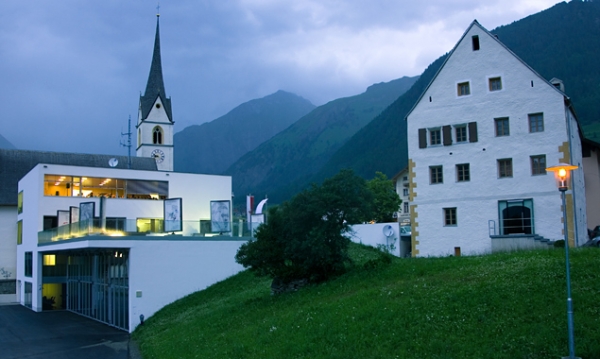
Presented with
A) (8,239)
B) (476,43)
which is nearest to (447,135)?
A: (476,43)

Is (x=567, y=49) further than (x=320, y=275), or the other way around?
(x=567, y=49)

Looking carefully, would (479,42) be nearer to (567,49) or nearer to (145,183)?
(145,183)

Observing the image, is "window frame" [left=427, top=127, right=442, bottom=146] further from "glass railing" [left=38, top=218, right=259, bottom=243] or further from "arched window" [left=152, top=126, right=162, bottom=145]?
"arched window" [left=152, top=126, right=162, bottom=145]

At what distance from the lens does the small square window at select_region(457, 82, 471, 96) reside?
3456cm

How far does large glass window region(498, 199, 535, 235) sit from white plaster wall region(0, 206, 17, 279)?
44484mm

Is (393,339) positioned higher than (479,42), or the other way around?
(479,42)

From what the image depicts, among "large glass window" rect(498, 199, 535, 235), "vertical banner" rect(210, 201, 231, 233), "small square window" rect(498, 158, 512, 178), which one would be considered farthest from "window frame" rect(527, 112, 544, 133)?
"vertical banner" rect(210, 201, 231, 233)

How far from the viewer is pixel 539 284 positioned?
50.5 ft

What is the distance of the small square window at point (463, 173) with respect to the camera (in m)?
34.2

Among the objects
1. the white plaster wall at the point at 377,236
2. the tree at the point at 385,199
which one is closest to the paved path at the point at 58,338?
the white plaster wall at the point at 377,236

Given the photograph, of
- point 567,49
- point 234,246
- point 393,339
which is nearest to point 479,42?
point 234,246

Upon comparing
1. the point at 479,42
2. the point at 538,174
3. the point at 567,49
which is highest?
the point at 567,49

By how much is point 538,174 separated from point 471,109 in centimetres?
524

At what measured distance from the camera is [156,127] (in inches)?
3388
